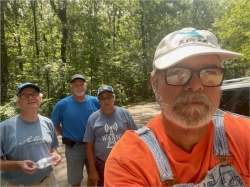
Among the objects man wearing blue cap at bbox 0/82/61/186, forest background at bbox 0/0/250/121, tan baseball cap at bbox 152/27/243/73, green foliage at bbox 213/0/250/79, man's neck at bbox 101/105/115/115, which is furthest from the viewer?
forest background at bbox 0/0/250/121

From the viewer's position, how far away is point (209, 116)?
52.4 inches

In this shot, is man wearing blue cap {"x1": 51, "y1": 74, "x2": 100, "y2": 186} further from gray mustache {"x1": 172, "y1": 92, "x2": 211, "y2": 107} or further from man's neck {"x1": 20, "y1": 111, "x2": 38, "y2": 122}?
gray mustache {"x1": 172, "y1": 92, "x2": 211, "y2": 107}

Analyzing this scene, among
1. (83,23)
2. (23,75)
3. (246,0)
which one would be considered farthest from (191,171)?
(83,23)

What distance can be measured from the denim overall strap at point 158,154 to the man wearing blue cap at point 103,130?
176cm

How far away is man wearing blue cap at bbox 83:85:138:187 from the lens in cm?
302

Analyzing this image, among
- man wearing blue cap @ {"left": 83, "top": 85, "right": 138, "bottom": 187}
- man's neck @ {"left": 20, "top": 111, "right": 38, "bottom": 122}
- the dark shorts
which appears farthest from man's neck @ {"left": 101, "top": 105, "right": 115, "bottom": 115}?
man's neck @ {"left": 20, "top": 111, "right": 38, "bottom": 122}

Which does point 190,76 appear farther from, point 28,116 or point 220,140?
point 28,116

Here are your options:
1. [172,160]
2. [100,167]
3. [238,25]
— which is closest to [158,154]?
[172,160]

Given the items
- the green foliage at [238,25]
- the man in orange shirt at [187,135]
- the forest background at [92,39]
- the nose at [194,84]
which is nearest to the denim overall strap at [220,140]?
the man in orange shirt at [187,135]

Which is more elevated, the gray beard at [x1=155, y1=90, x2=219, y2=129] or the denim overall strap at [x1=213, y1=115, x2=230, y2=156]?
the gray beard at [x1=155, y1=90, x2=219, y2=129]

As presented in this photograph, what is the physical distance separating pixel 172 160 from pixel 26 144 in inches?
69.8

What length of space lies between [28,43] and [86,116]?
11860 mm

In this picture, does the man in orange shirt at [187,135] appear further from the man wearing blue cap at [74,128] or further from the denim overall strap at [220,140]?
the man wearing blue cap at [74,128]

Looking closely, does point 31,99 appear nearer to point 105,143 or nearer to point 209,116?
point 105,143
